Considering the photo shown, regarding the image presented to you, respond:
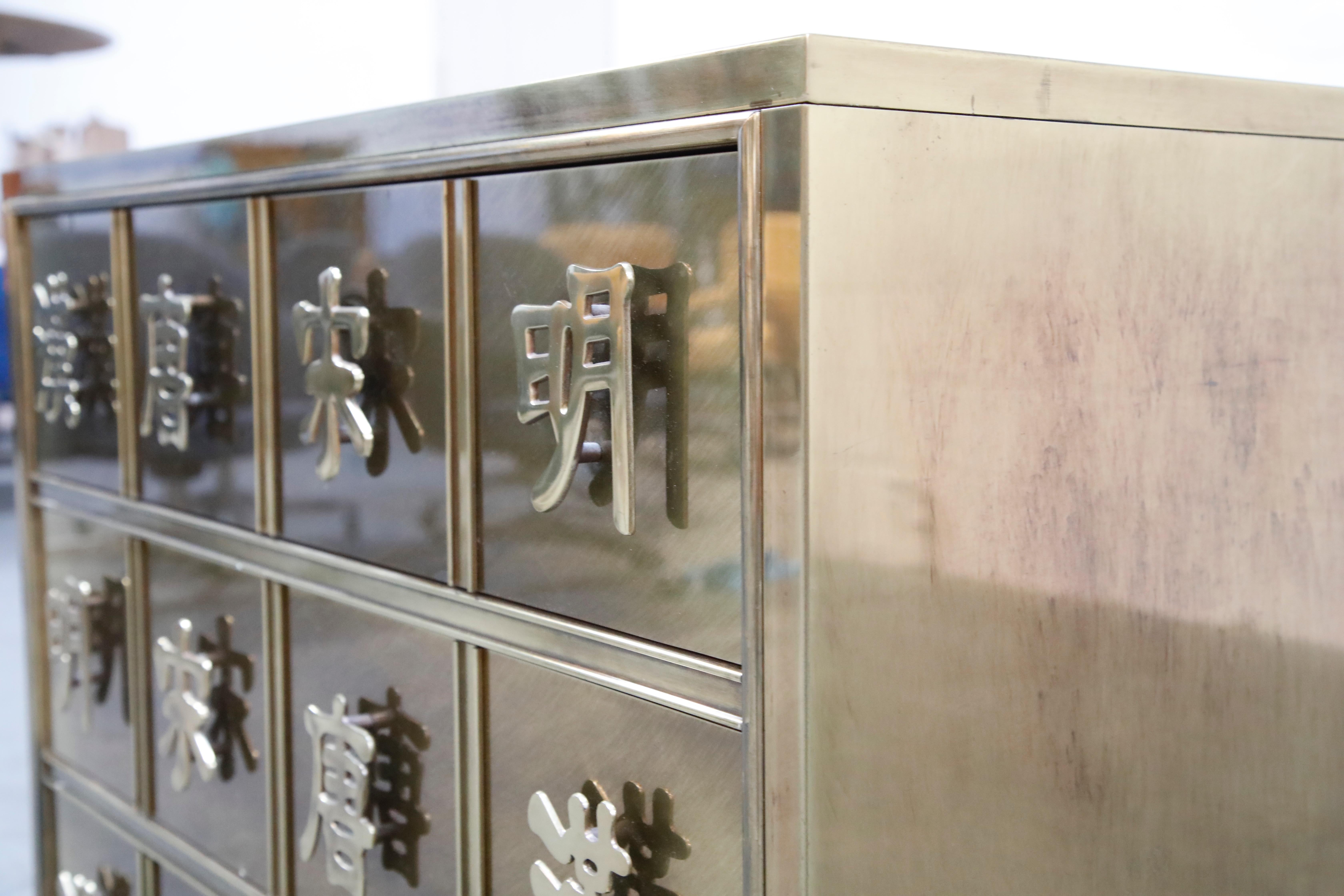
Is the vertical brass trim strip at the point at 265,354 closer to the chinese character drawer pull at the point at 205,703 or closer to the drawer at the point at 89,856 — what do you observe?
the chinese character drawer pull at the point at 205,703

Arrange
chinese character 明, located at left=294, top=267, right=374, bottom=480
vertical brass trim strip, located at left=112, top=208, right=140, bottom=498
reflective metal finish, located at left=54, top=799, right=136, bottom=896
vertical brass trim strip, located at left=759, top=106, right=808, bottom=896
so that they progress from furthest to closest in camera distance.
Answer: reflective metal finish, located at left=54, top=799, right=136, bottom=896, vertical brass trim strip, located at left=112, top=208, right=140, bottom=498, chinese character 明, located at left=294, top=267, right=374, bottom=480, vertical brass trim strip, located at left=759, top=106, right=808, bottom=896

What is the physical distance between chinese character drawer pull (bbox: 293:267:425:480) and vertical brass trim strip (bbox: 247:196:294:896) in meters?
0.08

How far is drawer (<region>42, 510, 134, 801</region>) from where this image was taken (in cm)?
141

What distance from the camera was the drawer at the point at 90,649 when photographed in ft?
4.63

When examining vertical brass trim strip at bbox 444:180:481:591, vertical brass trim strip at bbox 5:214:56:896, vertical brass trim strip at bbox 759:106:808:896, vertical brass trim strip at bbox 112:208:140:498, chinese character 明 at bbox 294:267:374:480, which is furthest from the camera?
vertical brass trim strip at bbox 5:214:56:896

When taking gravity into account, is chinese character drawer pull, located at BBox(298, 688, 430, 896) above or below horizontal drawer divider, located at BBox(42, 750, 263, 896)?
above

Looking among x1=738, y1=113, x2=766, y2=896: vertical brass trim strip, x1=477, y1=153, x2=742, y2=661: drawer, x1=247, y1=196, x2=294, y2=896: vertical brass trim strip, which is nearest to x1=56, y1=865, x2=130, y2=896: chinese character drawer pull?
x1=247, y1=196, x2=294, y2=896: vertical brass trim strip

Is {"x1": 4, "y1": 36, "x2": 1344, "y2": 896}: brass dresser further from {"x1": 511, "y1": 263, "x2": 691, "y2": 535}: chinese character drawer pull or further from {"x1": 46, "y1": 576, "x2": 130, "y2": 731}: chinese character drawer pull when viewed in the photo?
{"x1": 46, "y1": 576, "x2": 130, "y2": 731}: chinese character drawer pull

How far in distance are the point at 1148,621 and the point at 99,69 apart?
9.32 ft

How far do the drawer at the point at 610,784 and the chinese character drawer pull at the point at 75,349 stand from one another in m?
0.76

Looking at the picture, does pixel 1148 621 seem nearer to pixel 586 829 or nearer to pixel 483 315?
pixel 586 829

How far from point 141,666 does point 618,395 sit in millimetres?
872

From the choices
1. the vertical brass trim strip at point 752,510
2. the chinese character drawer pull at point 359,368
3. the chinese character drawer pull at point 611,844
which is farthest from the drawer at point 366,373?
the vertical brass trim strip at point 752,510

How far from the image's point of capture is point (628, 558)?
771 mm
